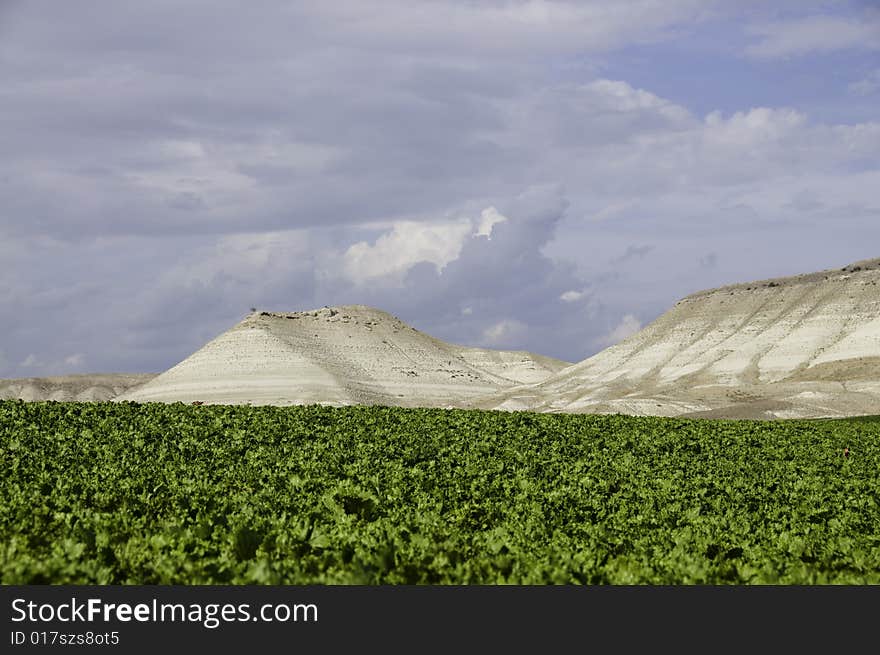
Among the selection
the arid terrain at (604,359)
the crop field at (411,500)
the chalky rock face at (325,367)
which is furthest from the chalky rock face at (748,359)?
the crop field at (411,500)

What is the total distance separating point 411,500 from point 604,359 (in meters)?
140

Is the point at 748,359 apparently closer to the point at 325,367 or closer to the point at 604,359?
the point at 604,359

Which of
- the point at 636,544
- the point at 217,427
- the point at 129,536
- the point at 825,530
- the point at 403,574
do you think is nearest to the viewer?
the point at 403,574

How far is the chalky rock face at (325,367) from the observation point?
136500 millimetres

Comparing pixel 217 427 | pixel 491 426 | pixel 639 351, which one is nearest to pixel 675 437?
pixel 491 426

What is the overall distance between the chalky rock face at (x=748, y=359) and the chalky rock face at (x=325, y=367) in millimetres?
17365

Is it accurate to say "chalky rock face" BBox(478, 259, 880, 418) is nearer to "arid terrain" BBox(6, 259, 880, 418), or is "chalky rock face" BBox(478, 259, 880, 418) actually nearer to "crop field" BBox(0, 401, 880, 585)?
"arid terrain" BBox(6, 259, 880, 418)

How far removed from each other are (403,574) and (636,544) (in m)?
5.62

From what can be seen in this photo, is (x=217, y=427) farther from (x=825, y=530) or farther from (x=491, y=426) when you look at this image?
(x=825, y=530)

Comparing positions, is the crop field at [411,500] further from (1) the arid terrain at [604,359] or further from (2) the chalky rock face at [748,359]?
(1) the arid terrain at [604,359]

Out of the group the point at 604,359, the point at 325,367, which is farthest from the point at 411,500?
the point at 604,359

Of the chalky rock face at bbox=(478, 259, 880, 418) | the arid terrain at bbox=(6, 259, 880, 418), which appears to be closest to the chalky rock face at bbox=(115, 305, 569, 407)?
the arid terrain at bbox=(6, 259, 880, 418)

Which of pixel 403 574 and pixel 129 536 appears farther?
pixel 129 536

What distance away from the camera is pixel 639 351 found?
156m
